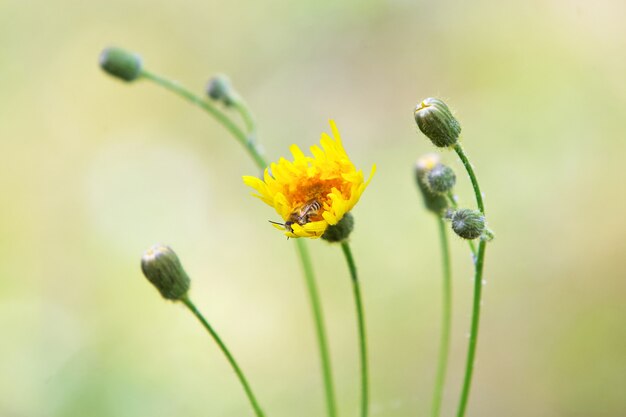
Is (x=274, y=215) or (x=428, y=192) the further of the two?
(x=274, y=215)

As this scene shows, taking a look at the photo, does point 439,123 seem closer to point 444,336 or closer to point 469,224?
point 469,224

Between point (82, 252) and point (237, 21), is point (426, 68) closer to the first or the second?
point (237, 21)

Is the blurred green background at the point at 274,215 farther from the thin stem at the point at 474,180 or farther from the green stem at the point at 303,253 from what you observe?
the thin stem at the point at 474,180

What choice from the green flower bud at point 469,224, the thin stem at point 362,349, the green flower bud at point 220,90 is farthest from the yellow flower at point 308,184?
the green flower bud at point 220,90

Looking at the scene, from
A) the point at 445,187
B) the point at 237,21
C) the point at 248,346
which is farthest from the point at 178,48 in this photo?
the point at 445,187

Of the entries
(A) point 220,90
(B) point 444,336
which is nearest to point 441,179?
(B) point 444,336
